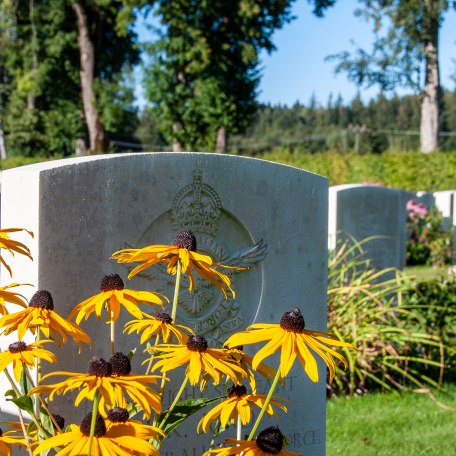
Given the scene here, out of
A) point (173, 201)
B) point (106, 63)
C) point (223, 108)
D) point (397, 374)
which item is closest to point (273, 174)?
point (173, 201)

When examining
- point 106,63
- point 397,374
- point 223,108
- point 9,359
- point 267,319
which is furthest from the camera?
point 106,63

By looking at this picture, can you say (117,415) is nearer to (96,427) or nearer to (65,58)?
(96,427)

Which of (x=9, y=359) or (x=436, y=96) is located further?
(x=436, y=96)

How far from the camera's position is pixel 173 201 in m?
2.79

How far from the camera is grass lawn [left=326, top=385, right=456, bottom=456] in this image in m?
3.99

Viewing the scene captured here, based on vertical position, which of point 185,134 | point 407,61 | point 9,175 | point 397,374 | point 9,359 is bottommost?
point 397,374

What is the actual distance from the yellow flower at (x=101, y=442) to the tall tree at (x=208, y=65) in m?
20.7

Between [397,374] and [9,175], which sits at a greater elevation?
[9,175]

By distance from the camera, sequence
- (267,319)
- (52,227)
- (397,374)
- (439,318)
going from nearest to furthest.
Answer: (52,227) < (267,319) < (397,374) < (439,318)

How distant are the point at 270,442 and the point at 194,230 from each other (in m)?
1.30

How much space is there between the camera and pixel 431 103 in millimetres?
22422

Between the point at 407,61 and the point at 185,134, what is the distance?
7.16m

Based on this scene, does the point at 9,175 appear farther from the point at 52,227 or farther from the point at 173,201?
the point at 173,201

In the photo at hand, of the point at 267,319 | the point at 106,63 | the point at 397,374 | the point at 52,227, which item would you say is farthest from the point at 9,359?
the point at 106,63
